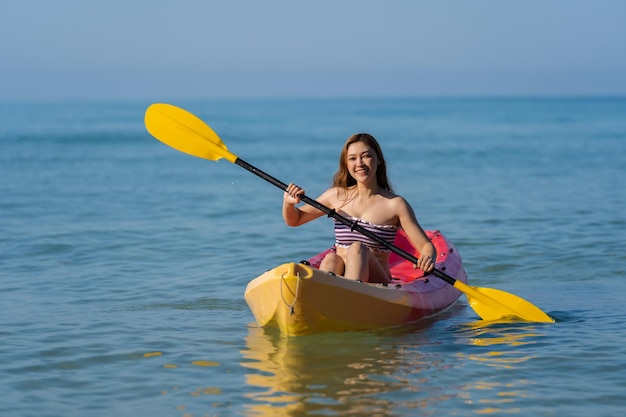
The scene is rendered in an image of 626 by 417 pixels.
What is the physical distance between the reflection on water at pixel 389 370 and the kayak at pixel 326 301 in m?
0.10

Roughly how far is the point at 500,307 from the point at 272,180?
1.81m

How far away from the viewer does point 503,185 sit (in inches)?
678

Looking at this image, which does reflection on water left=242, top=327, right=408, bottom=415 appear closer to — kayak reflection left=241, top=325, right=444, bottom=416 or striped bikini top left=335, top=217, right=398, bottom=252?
kayak reflection left=241, top=325, right=444, bottom=416

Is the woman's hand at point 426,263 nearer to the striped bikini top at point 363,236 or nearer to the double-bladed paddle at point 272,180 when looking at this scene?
the double-bladed paddle at point 272,180

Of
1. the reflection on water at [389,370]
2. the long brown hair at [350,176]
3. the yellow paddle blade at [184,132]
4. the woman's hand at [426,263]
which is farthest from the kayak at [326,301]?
the yellow paddle blade at [184,132]

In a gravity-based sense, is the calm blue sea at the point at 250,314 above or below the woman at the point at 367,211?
below

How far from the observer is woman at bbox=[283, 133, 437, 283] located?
21.0 ft

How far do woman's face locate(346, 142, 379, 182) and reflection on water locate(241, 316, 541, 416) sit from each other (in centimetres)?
106

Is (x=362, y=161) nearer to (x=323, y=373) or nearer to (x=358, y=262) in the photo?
(x=358, y=262)

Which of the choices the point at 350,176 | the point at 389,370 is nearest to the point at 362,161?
the point at 350,176

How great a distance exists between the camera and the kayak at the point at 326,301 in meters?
5.81

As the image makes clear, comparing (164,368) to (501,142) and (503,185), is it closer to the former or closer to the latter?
(503,185)

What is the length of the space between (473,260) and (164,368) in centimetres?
460

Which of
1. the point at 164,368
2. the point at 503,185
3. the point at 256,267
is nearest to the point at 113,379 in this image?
the point at 164,368
